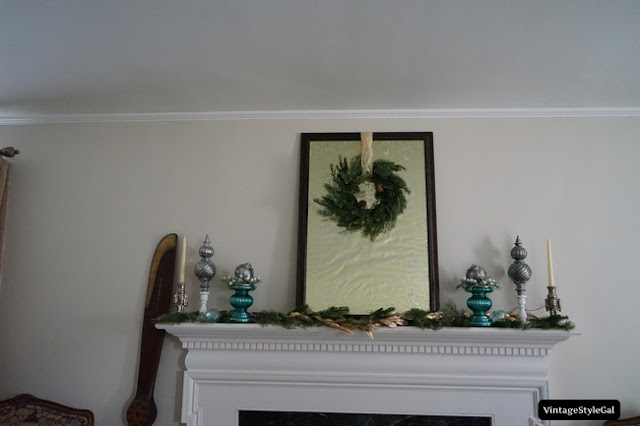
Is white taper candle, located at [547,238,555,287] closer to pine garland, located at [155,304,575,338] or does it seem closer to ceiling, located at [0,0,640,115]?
pine garland, located at [155,304,575,338]

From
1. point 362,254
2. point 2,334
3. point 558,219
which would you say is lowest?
point 2,334

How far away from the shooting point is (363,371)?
218cm

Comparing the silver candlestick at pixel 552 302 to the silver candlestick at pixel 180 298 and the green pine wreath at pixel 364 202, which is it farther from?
the silver candlestick at pixel 180 298

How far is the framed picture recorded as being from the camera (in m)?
2.27

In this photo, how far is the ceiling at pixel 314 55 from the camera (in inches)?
68.7

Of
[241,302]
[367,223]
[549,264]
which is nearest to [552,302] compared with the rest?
[549,264]

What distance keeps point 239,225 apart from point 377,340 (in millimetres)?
922

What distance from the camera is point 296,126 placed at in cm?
257

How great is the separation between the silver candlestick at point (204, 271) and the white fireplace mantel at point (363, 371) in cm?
15

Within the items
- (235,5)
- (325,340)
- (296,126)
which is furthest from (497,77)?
(325,340)

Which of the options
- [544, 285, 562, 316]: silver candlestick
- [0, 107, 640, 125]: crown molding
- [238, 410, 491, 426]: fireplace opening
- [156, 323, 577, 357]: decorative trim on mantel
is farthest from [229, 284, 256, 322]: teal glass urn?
[544, 285, 562, 316]: silver candlestick

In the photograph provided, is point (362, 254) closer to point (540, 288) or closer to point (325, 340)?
point (325, 340)

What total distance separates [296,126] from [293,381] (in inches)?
52.2

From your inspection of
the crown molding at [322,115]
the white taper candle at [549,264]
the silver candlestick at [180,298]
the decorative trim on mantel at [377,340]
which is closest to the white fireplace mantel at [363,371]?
the decorative trim on mantel at [377,340]
